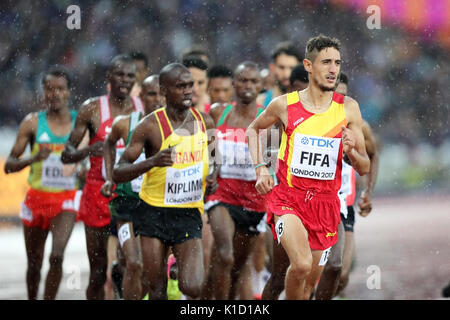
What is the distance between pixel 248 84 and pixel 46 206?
232cm

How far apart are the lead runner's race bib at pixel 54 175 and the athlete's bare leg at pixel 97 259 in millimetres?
605

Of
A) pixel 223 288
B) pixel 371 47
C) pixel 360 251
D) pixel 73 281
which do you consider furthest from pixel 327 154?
pixel 371 47

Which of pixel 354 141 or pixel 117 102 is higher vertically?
pixel 117 102

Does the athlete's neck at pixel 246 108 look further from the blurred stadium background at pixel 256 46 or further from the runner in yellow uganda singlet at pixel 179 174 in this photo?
the blurred stadium background at pixel 256 46

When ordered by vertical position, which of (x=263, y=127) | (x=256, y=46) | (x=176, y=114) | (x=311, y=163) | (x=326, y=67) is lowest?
(x=311, y=163)

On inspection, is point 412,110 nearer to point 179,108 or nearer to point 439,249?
point 439,249

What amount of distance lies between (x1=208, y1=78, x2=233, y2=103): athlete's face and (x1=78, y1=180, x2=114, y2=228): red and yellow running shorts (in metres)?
1.85

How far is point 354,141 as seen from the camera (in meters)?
5.75

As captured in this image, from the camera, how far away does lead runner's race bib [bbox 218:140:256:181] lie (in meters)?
8.04

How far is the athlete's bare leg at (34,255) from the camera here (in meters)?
8.31

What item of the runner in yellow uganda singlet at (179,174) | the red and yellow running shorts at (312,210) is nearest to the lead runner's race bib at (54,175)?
the runner in yellow uganda singlet at (179,174)

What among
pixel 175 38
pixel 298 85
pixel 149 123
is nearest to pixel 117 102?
pixel 149 123

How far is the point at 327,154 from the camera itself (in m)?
6.00

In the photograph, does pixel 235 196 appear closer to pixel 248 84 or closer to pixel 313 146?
pixel 248 84
